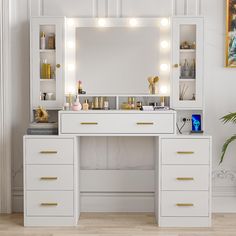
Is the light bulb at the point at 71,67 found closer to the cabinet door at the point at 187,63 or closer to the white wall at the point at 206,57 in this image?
the white wall at the point at 206,57

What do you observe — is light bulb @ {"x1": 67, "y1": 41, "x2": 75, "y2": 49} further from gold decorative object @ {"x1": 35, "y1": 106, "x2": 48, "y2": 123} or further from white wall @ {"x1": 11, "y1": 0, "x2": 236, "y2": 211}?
gold decorative object @ {"x1": 35, "y1": 106, "x2": 48, "y2": 123}

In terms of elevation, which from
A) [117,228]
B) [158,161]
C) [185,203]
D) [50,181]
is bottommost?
[117,228]

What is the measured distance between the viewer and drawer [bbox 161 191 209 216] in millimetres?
4160

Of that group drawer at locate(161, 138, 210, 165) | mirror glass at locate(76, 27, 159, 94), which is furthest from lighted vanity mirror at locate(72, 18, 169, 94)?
drawer at locate(161, 138, 210, 165)

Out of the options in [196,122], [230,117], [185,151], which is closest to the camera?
[185,151]

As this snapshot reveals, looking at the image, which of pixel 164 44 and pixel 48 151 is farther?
pixel 164 44

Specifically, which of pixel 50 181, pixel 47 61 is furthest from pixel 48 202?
pixel 47 61

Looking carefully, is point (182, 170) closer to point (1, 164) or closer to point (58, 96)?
point (58, 96)

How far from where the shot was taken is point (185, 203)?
4164 millimetres

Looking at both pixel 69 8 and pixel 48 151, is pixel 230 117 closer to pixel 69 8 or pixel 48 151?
pixel 48 151

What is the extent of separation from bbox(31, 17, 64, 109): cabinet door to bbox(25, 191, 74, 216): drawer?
2.63 ft

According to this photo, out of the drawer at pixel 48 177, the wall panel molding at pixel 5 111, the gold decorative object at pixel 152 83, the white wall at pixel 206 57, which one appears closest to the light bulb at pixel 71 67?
the white wall at pixel 206 57

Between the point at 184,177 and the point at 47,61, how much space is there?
1.59m

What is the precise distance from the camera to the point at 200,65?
448 centimetres
